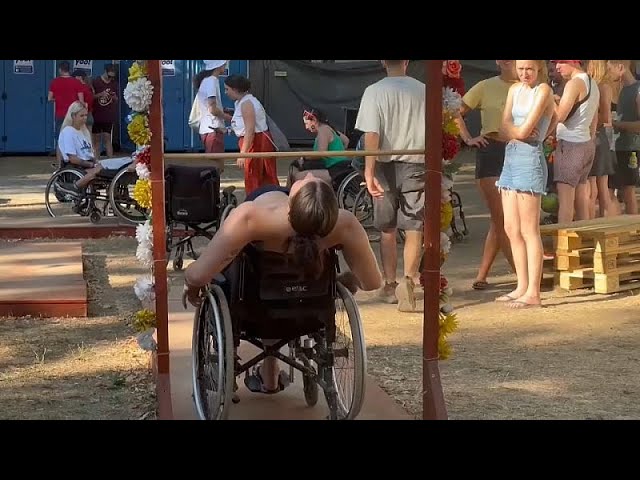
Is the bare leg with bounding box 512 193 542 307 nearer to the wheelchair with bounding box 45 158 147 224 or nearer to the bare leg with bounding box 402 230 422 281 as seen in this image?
the bare leg with bounding box 402 230 422 281

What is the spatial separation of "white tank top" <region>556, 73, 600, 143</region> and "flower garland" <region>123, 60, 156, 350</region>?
4.24 meters

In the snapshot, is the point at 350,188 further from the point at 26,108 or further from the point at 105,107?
the point at 26,108

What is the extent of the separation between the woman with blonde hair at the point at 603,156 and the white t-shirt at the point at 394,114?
225 cm

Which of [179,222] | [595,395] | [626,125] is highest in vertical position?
[626,125]

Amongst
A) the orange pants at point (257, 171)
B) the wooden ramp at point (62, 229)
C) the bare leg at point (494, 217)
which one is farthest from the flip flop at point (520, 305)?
the wooden ramp at point (62, 229)

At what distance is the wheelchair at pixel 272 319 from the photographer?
408cm

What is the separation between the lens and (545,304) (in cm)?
736

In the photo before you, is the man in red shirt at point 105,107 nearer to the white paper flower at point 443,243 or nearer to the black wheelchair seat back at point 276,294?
the white paper flower at point 443,243

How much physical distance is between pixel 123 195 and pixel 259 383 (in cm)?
610

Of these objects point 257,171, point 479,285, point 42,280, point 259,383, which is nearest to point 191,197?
point 257,171

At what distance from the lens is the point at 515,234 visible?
7.12 meters
